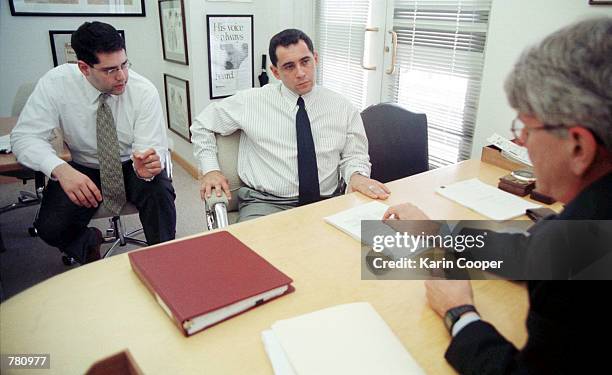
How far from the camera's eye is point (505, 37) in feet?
7.16

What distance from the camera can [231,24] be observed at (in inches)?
136

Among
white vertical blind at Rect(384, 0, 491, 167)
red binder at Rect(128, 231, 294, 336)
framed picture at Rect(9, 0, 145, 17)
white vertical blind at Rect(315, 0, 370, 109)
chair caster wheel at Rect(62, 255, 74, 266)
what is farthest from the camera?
framed picture at Rect(9, 0, 145, 17)

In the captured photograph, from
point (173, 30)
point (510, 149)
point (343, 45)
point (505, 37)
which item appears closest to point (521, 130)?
point (510, 149)

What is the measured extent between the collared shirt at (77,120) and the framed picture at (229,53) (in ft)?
3.88

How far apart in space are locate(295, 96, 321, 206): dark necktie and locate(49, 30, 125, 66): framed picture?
2749 mm

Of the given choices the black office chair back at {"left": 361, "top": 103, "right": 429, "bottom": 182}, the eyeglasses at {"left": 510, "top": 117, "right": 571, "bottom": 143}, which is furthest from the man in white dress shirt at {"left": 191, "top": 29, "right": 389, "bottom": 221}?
the eyeglasses at {"left": 510, "top": 117, "right": 571, "bottom": 143}

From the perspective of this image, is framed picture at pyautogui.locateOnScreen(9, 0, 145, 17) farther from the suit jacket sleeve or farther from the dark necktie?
the suit jacket sleeve

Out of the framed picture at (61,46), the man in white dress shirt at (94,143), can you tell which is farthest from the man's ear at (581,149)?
the framed picture at (61,46)

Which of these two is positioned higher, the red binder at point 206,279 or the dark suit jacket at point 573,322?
the dark suit jacket at point 573,322

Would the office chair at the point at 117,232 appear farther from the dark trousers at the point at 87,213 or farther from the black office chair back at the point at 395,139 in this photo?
the black office chair back at the point at 395,139

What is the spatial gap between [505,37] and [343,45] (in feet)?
4.94

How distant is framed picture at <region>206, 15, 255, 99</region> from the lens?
11.2 ft

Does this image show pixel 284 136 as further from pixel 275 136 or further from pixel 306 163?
pixel 306 163

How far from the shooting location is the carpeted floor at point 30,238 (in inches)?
99.3
